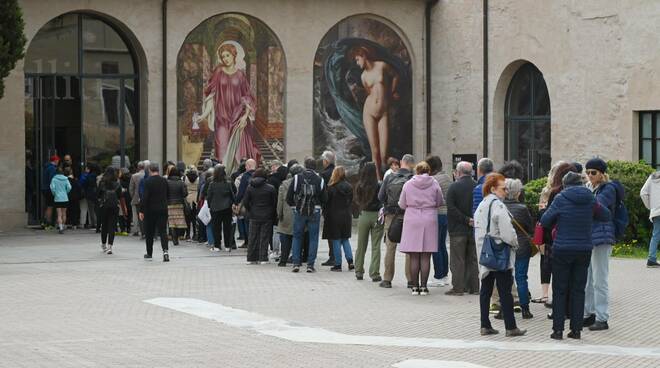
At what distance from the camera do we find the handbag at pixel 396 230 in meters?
17.2

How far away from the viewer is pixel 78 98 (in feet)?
97.9

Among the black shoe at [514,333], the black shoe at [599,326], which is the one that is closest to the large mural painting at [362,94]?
the black shoe at [599,326]

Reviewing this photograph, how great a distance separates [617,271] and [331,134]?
13078 mm

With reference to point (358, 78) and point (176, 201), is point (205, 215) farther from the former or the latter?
point (358, 78)

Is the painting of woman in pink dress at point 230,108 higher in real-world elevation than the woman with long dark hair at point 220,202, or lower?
higher

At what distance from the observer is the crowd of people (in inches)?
516

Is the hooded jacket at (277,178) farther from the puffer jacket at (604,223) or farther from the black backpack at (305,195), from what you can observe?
the puffer jacket at (604,223)

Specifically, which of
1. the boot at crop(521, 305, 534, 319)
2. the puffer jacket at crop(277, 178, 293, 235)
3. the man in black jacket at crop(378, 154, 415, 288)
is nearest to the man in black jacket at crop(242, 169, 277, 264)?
the puffer jacket at crop(277, 178, 293, 235)

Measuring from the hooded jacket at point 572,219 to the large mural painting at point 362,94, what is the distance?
18.5 metres

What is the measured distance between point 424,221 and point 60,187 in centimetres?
1332

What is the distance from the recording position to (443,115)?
3170cm

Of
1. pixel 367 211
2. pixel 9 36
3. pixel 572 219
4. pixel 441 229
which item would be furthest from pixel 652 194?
pixel 9 36

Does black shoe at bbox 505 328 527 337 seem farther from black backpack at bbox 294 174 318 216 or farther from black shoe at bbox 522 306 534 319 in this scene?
black backpack at bbox 294 174 318 216

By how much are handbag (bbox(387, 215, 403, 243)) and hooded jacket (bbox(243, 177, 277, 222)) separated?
12.7 ft
